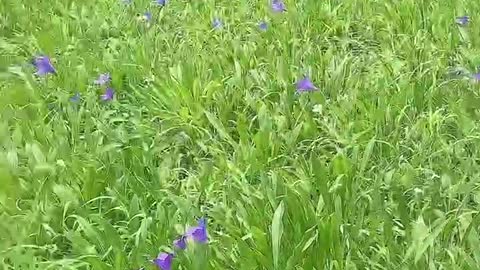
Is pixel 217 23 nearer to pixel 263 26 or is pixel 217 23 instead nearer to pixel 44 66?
pixel 263 26

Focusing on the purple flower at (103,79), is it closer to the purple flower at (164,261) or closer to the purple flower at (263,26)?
the purple flower at (263,26)

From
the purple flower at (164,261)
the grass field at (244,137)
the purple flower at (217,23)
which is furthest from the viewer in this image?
the purple flower at (217,23)

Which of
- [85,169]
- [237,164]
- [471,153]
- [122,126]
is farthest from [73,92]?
[471,153]

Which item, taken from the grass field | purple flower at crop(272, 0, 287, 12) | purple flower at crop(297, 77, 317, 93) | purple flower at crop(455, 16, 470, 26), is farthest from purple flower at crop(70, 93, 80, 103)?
purple flower at crop(455, 16, 470, 26)

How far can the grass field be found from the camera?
1722 millimetres

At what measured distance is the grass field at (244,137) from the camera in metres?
1.72

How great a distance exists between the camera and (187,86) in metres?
2.62

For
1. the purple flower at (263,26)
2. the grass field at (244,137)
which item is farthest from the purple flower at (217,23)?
the purple flower at (263,26)

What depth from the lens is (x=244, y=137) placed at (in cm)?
228

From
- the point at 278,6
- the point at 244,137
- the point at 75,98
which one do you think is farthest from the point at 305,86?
the point at 278,6

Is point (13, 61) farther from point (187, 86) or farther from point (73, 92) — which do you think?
point (187, 86)

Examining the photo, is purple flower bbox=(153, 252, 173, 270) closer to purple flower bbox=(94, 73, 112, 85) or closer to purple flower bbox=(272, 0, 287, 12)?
purple flower bbox=(94, 73, 112, 85)

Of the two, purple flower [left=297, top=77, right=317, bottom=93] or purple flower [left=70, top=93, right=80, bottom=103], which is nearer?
purple flower [left=297, top=77, right=317, bottom=93]

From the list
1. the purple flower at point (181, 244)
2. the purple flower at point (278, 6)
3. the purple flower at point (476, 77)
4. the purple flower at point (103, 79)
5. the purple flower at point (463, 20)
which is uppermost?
the purple flower at point (463, 20)
